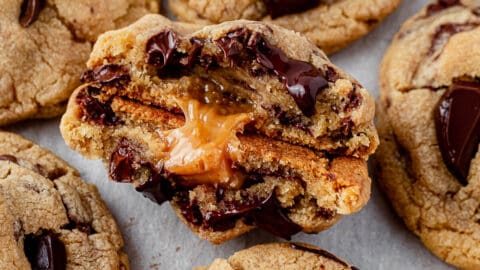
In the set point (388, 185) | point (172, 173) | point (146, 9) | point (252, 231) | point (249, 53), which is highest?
point (249, 53)

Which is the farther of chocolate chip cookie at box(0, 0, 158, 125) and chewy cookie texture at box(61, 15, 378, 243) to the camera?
chocolate chip cookie at box(0, 0, 158, 125)

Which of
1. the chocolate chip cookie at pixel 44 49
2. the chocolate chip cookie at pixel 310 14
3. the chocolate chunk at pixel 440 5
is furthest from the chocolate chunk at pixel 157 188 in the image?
the chocolate chunk at pixel 440 5

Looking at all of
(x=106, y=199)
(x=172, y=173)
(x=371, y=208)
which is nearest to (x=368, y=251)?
A: (x=371, y=208)

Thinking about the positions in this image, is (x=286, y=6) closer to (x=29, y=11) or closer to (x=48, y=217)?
(x=29, y=11)

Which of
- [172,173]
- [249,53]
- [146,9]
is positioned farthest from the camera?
[146,9]

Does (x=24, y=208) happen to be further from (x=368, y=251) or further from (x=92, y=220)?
(x=368, y=251)

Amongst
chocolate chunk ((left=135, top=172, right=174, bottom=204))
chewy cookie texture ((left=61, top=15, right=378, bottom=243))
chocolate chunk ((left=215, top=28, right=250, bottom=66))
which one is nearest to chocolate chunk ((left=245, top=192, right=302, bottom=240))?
chewy cookie texture ((left=61, top=15, right=378, bottom=243))

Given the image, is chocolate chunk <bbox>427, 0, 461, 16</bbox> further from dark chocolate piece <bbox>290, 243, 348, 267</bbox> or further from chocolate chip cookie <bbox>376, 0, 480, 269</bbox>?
dark chocolate piece <bbox>290, 243, 348, 267</bbox>
